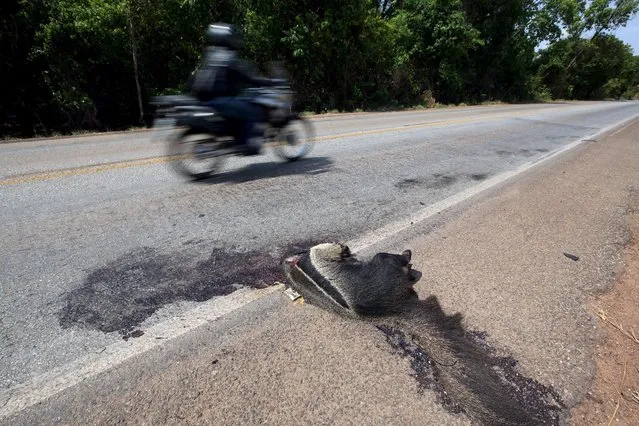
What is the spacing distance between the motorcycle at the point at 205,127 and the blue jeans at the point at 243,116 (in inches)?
3.2

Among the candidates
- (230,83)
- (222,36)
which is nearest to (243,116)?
(230,83)

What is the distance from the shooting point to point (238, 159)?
659 centimetres

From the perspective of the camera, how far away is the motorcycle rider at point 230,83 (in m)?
4.93

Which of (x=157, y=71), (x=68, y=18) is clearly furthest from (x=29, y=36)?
(x=157, y=71)

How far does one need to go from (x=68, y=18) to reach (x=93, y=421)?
51.9 ft

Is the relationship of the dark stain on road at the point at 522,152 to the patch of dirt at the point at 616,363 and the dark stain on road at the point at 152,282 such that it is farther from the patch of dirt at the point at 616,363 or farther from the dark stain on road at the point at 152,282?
the dark stain on road at the point at 152,282

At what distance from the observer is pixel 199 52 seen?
16625 millimetres

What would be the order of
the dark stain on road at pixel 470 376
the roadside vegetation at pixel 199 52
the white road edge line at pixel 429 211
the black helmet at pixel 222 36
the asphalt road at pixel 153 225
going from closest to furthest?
the dark stain on road at pixel 470 376 → the asphalt road at pixel 153 225 → the white road edge line at pixel 429 211 → the black helmet at pixel 222 36 → the roadside vegetation at pixel 199 52

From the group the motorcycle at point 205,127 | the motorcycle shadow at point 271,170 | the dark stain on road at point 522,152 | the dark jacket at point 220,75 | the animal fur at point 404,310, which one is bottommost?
the dark stain on road at point 522,152

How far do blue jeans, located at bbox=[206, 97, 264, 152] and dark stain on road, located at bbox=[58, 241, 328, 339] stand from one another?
8.45 ft

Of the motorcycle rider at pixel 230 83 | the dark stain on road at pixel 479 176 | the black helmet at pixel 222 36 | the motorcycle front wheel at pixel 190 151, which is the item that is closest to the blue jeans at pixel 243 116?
the motorcycle rider at pixel 230 83

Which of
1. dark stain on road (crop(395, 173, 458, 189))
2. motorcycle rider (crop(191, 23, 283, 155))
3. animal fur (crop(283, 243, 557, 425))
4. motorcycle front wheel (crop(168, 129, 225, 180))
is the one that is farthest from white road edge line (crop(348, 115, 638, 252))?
motorcycle front wheel (crop(168, 129, 225, 180))

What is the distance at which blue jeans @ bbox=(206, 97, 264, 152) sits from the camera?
5172 mm

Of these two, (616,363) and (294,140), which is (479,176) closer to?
(294,140)
